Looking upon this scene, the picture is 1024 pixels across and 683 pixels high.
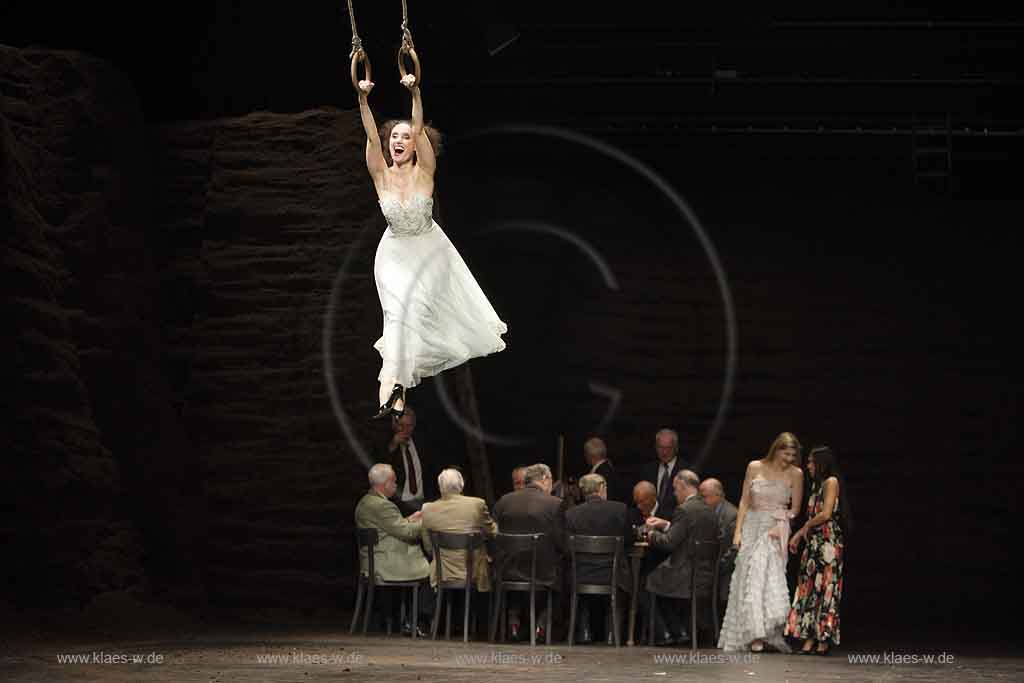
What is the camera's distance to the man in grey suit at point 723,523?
9.27 metres

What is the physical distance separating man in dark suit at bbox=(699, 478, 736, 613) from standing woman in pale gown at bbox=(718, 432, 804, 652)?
0.93 feet

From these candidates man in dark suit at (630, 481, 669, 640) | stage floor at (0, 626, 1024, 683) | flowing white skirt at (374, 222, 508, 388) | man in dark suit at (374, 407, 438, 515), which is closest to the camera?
flowing white skirt at (374, 222, 508, 388)

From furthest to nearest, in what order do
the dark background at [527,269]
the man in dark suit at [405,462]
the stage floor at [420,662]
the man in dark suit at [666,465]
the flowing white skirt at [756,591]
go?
the dark background at [527,269], the man in dark suit at [666,465], the man in dark suit at [405,462], the flowing white skirt at [756,591], the stage floor at [420,662]

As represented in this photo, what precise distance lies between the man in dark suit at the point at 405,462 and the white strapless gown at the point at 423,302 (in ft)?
10.2

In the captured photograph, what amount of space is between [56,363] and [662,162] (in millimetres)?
4905

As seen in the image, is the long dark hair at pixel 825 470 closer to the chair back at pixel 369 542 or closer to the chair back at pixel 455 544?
the chair back at pixel 455 544

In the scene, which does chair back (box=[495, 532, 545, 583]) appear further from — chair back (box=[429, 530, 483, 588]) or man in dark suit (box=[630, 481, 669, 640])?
man in dark suit (box=[630, 481, 669, 640])

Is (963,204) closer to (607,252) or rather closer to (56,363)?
(607,252)

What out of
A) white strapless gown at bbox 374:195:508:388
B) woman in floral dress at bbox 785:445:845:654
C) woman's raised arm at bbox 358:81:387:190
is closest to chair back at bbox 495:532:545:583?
woman in floral dress at bbox 785:445:845:654

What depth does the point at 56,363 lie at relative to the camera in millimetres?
9820

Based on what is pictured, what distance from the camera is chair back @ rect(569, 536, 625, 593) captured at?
891cm

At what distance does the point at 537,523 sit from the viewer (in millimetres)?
8984

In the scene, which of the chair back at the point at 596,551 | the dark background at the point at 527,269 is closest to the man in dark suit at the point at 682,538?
the chair back at the point at 596,551

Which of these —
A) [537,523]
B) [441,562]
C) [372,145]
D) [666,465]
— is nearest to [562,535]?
[537,523]
